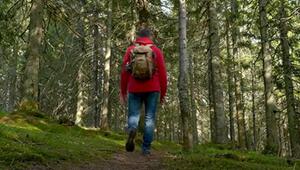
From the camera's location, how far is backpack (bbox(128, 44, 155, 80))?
250 inches

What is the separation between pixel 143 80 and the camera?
21.5 feet

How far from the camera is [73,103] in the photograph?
96.2ft

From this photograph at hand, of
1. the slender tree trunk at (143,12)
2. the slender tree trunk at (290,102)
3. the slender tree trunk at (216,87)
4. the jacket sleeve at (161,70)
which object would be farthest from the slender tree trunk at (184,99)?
the slender tree trunk at (290,102)

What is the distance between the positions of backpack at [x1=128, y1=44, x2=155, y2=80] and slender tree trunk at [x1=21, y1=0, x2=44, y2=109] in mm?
6837

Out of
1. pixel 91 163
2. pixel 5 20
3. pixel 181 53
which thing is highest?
pixel 5 20

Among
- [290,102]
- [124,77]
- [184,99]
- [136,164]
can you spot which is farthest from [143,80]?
[290,102]

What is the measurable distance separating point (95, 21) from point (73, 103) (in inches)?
417

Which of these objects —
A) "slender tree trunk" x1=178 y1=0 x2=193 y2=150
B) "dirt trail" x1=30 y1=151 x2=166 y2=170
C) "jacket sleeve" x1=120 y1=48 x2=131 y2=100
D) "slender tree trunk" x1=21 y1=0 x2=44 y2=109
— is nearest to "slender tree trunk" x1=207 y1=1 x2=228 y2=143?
"slender tree trunk" x1=178 y1=0 x2=193 y2=150

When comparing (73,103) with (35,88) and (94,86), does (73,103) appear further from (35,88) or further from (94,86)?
(35,88)

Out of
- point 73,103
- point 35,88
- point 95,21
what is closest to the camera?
point 35,88

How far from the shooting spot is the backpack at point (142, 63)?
636 cm

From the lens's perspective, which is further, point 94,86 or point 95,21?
point 94,86

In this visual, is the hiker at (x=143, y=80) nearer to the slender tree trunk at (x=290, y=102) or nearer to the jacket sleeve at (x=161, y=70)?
the jacket sleeve at (x=161, y=70)

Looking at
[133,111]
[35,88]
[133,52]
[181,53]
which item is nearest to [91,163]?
[133,111]
